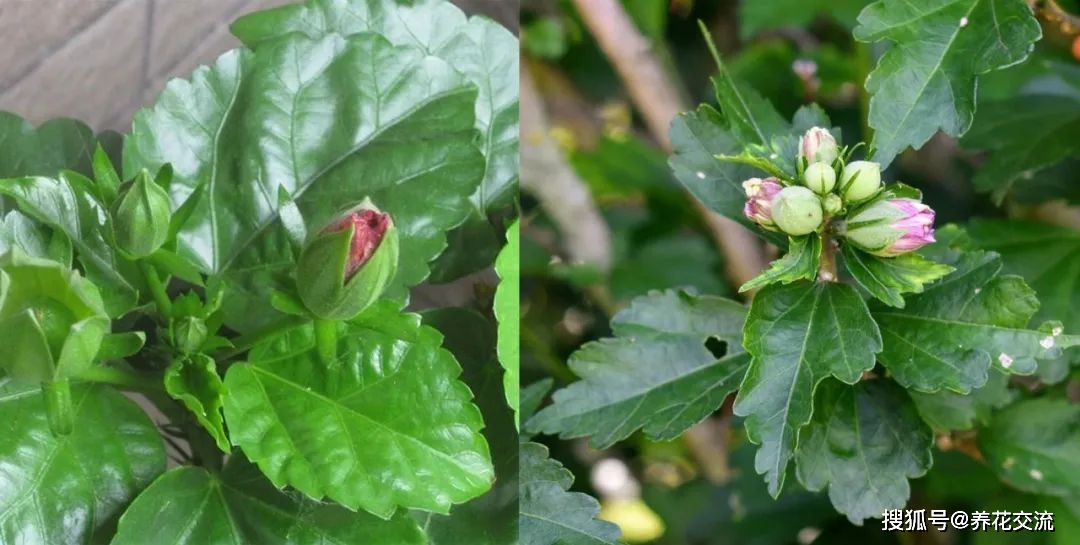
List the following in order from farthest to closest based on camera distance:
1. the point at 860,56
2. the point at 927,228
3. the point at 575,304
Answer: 1. the point at 575,304
2. the point at 860,56
3. the point at 927,228

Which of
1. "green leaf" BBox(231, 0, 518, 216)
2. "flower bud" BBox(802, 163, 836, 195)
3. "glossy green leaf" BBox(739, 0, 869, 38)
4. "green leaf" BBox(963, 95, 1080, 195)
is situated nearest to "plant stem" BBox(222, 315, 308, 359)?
"green leaf" BBox(231, 0, 518, 216)

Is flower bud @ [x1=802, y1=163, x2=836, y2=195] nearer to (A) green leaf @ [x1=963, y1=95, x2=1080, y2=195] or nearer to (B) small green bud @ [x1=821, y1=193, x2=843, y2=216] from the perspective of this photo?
(B) small green bud @ [x1=821, y1=193, x2=843, y2=216]

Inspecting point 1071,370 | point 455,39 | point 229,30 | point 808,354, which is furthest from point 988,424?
point 229,30

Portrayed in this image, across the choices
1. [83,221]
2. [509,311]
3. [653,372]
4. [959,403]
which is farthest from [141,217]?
[959,403]

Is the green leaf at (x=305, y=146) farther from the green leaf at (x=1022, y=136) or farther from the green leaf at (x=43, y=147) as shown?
the green leaf at (x=1022, y=136)

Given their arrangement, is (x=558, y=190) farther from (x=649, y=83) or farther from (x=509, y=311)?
(x=509, y=311)

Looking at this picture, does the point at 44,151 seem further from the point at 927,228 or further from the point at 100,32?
the point at 927,228

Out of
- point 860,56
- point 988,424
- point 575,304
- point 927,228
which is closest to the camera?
point 927,228
